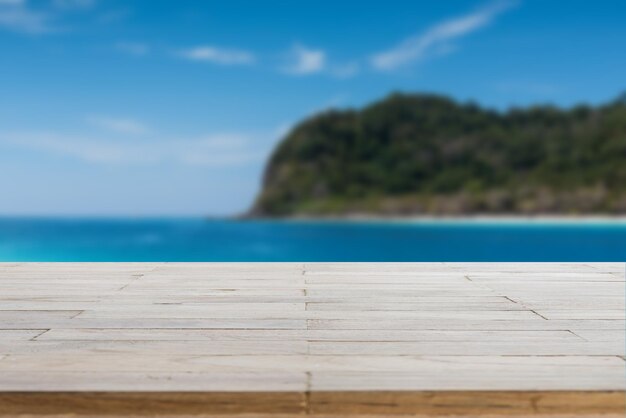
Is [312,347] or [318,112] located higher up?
[318,112]

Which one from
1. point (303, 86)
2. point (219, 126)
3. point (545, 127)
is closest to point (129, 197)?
point (219, 126)

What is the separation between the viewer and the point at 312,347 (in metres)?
1.44

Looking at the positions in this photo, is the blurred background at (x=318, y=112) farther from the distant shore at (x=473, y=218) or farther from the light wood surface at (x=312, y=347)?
the light wood surface at (x=312, y=347)

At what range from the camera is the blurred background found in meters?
36.8

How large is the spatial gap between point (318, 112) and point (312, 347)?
45.9 meters

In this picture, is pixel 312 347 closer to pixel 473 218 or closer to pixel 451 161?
pixel 473 218

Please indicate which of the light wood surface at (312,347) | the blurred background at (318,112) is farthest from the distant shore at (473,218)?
the light wood surface at (312,347)

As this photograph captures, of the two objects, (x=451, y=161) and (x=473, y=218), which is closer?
(x=473, y=218)

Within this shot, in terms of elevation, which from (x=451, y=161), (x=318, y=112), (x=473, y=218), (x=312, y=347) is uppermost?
(x=318, y=112)

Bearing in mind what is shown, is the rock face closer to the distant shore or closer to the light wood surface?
the distant shore

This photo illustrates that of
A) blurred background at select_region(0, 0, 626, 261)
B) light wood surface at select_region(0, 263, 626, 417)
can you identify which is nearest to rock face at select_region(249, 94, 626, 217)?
blurred background at select_region(0, 0, 626, 261)

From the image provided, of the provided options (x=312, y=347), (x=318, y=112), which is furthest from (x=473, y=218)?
(x=312, y=347)

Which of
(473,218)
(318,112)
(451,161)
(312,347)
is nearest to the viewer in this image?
(312,347)

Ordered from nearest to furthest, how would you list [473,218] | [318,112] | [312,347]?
[312,347] → [473,218] → [318,112]
